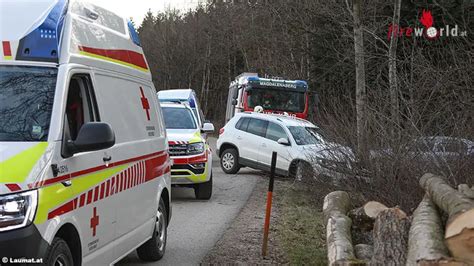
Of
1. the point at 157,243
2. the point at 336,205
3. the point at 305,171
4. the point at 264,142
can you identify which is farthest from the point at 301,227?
the point at 264,142

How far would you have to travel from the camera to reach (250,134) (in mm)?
18000

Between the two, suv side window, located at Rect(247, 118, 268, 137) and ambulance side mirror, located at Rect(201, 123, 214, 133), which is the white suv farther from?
ambulance side mirror, located at Rect(201, 123, 214, 133)

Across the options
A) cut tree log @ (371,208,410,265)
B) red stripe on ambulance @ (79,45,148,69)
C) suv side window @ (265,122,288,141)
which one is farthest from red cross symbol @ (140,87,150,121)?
suv side window @ (265,122,288,141)

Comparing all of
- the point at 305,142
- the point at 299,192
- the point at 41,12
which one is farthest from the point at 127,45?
the point at 305,142

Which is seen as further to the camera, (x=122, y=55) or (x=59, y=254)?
(x=122, y=55)

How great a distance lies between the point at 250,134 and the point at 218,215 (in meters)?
7.07

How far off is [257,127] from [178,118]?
4445 mm

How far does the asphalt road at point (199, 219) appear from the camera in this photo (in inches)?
307

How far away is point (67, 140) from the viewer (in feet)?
15.2

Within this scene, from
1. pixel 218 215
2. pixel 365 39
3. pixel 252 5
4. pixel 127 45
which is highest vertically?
pixel 252 5

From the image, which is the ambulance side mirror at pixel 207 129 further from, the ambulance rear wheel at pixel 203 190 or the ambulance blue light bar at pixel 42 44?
the ambulance blue light bar at pixel 42 44

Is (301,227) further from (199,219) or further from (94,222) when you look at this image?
(94,222)

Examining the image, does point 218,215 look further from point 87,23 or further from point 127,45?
point 87,23

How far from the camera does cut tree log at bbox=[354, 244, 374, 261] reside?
239 inches
